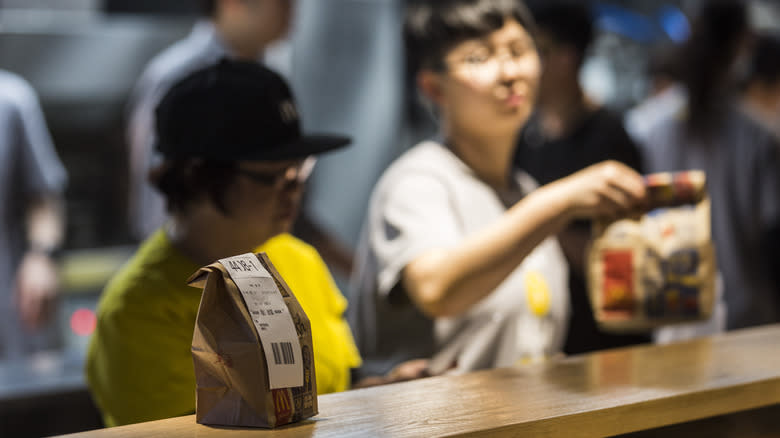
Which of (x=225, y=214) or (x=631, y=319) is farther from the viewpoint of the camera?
(x=631, y=319)

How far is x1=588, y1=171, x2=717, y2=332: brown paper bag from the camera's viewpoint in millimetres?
1552

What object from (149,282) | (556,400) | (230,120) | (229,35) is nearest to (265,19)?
(229,35)

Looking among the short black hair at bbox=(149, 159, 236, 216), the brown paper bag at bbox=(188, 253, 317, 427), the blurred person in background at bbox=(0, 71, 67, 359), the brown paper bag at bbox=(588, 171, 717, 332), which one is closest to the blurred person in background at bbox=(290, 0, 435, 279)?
the blurred person in background at bbox=(0, 71, 67, 359)

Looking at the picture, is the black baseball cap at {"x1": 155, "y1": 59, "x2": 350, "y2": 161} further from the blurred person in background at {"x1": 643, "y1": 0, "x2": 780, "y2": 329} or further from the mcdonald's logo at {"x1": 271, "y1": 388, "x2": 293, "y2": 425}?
the blurred person in background at {"x1": 643, "y1": 0, "x2": 780, "y2": 329}

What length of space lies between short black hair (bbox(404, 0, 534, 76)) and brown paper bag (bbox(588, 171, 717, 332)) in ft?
1.23

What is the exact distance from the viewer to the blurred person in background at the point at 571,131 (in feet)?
5.63

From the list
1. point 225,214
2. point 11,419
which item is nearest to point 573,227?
point 225,214

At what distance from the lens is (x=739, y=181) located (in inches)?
92.7

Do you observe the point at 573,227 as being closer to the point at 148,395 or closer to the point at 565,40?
the point at 565,40

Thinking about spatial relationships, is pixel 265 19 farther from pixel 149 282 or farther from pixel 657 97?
pixel 657 97

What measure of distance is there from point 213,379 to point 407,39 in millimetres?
892

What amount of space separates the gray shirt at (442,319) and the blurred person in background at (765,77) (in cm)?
191

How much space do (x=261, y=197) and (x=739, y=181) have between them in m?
1.54

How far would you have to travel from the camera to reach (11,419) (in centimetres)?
212
